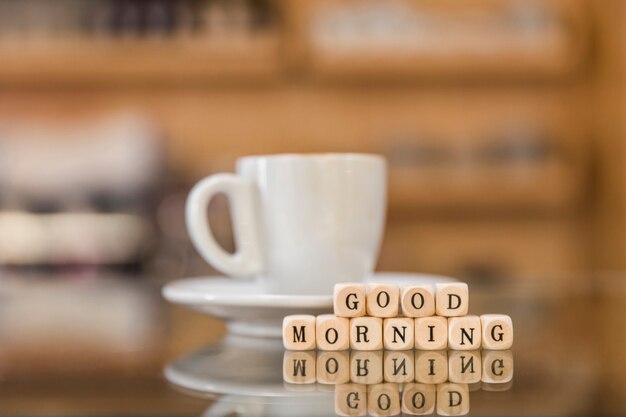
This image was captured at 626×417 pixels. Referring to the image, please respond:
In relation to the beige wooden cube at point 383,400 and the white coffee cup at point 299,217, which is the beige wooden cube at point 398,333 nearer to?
the beige wooden cube at point 383,400

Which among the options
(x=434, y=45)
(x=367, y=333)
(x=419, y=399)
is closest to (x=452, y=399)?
(x=419, y=399)

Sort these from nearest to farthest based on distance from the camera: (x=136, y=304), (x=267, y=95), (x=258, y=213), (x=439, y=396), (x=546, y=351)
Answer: (x=439, y=396)
(x=546, y=351)
(x=258, y=213)
(x=136, y=304)
(x=267, y=95)

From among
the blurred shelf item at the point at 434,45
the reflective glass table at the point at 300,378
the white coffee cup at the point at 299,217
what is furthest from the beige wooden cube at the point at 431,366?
the blurred shelf item at the point at 434,45

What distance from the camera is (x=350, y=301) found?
41cm

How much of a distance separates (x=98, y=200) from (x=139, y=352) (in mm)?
1695

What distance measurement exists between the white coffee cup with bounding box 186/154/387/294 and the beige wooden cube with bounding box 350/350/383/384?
182mm

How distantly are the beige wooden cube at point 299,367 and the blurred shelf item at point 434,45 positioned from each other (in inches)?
66.2

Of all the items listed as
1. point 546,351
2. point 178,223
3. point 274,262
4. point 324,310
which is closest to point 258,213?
point 274,262

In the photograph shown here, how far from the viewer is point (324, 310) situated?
0.49 m

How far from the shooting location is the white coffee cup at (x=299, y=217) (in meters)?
0.58

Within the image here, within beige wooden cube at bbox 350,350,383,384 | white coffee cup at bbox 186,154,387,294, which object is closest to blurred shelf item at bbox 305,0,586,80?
white coffee cup at bbox 186,154,387,294

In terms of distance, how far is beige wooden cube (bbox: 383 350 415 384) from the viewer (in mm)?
337

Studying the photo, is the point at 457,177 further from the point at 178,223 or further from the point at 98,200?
the point at 98,200

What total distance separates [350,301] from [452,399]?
0.12m
